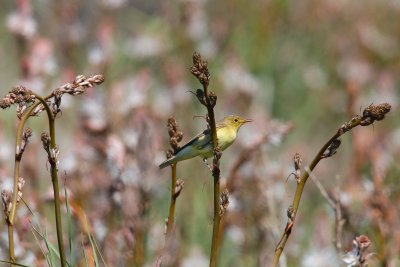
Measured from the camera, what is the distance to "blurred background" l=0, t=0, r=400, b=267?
2.77 m

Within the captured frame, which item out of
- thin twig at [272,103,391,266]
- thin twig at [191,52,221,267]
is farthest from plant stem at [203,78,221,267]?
thin twig at [272,103,391,266]

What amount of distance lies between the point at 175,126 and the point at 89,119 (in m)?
2.58

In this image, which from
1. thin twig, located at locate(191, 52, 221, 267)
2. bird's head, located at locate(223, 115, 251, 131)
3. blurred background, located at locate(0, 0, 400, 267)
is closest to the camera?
thin twig, located at locate(191, 52, 221, 267)

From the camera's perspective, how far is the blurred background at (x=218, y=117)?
9.10 feet

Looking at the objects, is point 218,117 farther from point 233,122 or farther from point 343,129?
point 343,129

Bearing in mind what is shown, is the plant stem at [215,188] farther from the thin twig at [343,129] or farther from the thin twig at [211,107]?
the thin twig at [343,129]

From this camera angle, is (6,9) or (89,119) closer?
(89,119)

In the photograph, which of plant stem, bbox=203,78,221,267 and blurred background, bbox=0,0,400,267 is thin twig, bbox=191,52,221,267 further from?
blurred background, bbox=0,0,400,267

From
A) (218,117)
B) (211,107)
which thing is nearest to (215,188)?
(211,107)

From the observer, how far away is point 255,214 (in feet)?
11.4

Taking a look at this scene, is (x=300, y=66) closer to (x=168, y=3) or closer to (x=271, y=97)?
(x=271, y=97)

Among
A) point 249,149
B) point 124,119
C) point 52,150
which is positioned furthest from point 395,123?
point 52,150

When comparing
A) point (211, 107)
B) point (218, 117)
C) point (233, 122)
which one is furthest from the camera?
point (218, 117)

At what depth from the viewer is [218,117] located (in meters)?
5.41
